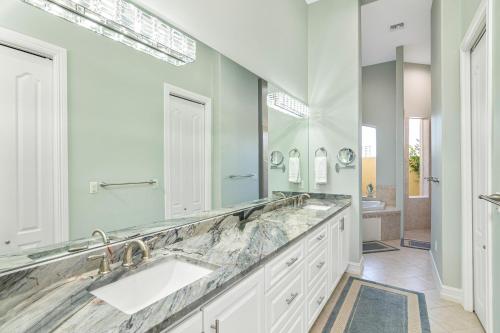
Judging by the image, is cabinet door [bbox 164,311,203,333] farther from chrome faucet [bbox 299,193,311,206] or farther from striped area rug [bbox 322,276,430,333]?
chrome faucet [bbox 299,193,311,206]

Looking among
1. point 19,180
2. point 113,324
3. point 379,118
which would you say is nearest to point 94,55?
point 19,180

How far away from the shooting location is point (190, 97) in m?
1.53

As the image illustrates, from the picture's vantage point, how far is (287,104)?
2.71m

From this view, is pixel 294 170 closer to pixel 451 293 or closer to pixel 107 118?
pixel 451 293

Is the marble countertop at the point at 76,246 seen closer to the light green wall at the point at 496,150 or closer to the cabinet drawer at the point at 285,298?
the cabinet drawer at the point at 285,298

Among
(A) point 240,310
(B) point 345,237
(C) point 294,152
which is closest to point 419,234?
(B) point 345,237

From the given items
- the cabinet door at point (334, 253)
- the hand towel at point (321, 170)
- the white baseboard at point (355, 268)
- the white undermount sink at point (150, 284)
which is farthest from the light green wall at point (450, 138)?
the white undermount sink at point (150, 284)

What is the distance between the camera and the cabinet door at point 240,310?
911mm

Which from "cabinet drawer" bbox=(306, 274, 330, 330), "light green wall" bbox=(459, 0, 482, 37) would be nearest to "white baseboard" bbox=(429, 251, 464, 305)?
"cabinet drawer" bbox=(306, 274, 330, 330)

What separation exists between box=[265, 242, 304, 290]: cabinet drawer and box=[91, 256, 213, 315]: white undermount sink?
1.14 feet

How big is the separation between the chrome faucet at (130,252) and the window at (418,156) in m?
5.36

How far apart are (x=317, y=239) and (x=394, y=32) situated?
385 cm

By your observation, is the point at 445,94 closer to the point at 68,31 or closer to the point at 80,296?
the point at 68,31

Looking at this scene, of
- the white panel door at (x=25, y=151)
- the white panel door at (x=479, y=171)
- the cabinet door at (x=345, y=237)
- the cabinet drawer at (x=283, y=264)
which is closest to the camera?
the white panel door at (x=25, y=151)
